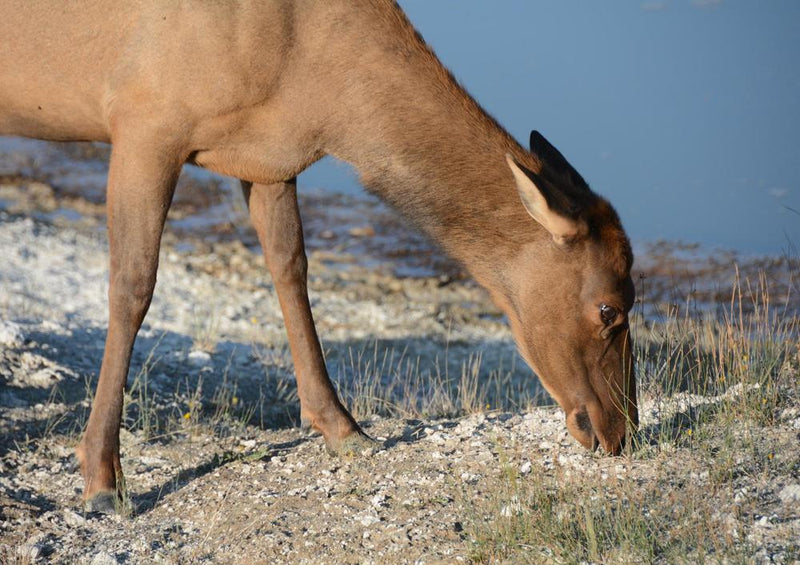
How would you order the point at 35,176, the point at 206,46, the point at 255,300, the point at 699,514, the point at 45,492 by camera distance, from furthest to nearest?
the point at 35,176, the point at 255,300, the point at 45,492, the point at 206,46, the point at 699,514

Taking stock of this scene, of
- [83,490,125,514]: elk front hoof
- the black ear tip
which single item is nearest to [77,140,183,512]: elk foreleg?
Result: [83,490,125,514]: elk front hoof

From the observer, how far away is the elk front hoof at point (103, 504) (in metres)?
5.23

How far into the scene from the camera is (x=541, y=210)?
4.86 metres

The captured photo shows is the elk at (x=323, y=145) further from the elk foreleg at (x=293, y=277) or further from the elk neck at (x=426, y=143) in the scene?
the elk foreleg at (x=293, y=277)

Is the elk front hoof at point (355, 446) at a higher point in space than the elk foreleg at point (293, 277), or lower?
lower

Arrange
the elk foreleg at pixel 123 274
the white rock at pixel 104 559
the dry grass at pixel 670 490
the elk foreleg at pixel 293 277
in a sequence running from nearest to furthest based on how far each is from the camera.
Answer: the dry grass at pixel 670 490 < the white rock at pixel 104 559 < the elk foreleg at pixel 123 274 < the elk foreleg at pixel 293 277

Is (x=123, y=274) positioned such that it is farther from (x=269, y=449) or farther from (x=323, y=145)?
(x=269, y=449)

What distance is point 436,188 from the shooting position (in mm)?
5355

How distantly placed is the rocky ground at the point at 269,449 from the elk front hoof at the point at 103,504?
7 cm

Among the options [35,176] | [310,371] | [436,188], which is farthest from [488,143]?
[35,176]

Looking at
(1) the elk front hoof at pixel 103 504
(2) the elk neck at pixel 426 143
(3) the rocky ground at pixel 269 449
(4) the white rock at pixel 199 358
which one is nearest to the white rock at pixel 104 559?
(3) the rocky ground at pixel 269 449

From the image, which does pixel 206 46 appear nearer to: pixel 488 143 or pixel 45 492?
pixel 488 143

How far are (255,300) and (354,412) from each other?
417cm

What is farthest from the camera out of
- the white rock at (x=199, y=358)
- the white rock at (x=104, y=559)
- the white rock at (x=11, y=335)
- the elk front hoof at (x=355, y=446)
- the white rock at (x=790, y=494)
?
the white rock at (x=199, y=358)
